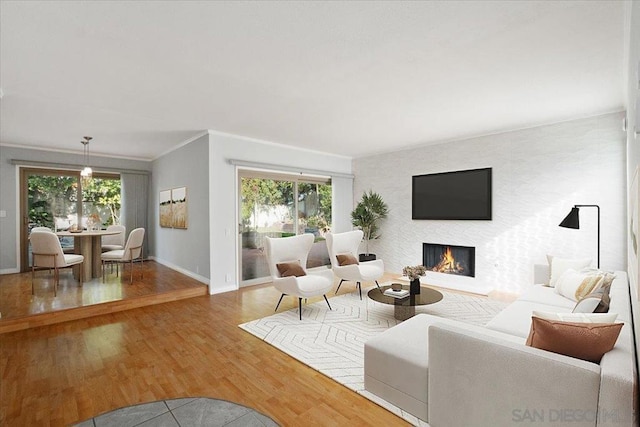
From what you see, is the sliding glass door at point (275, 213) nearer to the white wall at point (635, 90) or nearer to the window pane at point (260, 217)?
the window pane at point (260, 217)

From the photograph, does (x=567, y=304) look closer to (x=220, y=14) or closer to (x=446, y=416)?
(x=446, y=416)

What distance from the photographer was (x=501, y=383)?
4.90 ft

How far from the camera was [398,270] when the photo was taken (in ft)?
21.2

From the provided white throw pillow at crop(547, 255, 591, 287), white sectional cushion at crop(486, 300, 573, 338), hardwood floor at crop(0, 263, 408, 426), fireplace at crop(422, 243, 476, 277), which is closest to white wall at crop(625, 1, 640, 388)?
white sectional cushion at crop(486, 300, 573, 338)

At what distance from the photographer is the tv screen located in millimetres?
5258

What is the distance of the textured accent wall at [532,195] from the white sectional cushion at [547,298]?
1418mm

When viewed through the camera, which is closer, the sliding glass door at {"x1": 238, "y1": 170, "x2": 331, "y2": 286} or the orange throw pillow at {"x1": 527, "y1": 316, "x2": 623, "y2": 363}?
the orange throw pillow at {"x1": 527, "y1": 316, "x2": 623, "y2": 363}

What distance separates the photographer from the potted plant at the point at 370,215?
21.6 ft

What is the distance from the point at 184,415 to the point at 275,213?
4.20 meters

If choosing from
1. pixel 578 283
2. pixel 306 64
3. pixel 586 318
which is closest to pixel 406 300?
pixel 578 283

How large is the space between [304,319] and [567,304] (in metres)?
2.71

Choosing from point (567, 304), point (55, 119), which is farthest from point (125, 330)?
point (567, 304)

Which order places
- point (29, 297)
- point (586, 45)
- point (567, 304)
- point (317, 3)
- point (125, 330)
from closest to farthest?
point (317, 3) < point (586, 45) < point (567, 304) < point (125, 330) < point (29, 297)

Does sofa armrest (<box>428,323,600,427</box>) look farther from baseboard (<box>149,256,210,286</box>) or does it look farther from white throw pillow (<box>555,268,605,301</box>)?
baseboard (<box>149,256,210,286</box>)
